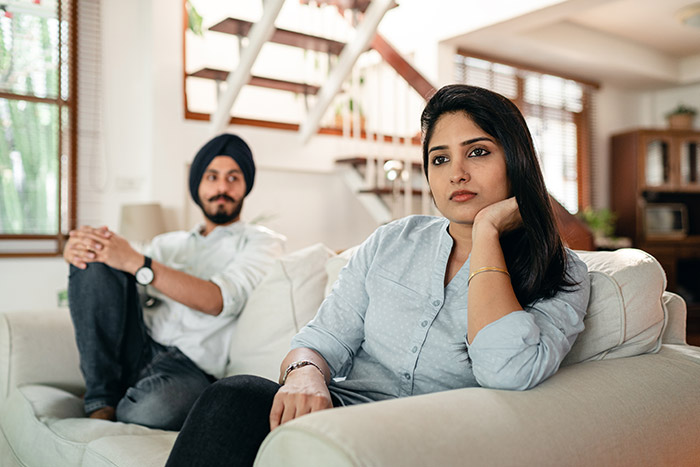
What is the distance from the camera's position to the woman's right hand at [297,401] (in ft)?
3.43

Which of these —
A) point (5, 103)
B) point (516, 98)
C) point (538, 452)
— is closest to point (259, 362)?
point (538, 452)

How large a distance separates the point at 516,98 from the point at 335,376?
5229mm

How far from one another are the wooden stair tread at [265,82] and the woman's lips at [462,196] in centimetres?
297

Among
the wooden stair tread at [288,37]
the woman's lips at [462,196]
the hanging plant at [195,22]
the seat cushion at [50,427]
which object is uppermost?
the hanging plant at [195,22]

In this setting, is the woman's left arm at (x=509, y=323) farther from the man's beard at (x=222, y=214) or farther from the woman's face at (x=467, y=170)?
the man's beard at (x=222, y=214)

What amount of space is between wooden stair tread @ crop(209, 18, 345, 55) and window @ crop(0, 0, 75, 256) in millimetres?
1102

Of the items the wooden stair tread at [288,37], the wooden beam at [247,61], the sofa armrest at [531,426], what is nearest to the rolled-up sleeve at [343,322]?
the sofa armrest at [531,426]

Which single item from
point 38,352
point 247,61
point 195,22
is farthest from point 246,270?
point 195,22

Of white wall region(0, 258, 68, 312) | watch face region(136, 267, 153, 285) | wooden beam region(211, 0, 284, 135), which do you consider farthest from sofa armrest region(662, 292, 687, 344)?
white wall region(0, 258, 68, 312)

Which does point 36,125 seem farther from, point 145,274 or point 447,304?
point 447,304

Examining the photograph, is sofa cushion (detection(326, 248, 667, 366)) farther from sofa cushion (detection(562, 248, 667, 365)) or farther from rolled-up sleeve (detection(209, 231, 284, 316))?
rolled-up sleeve (detection(209, 231, 284, 316))

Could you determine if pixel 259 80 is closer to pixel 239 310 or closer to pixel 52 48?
pixel 52 48

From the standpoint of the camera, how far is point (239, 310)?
2.08m

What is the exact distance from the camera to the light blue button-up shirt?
1.07m
